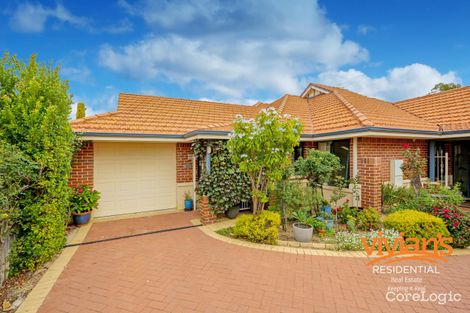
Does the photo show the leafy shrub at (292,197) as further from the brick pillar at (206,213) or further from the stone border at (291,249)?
the brick pillar at (206,213)

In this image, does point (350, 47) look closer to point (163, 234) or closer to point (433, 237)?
point (433, 237)

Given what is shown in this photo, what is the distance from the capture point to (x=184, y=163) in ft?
29.0

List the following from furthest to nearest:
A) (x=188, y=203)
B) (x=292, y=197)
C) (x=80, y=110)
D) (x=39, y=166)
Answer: (x=80, y=110) < (x=188, y=203) < (x=292, y=197) < (x=39, y=166)

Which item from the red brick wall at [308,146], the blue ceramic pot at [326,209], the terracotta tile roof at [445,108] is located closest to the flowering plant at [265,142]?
the blue ceramic pot at [326,209]

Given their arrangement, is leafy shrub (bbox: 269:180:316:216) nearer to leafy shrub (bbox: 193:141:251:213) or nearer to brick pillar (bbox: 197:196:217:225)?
leafy shrub (bbox: 193:141:251:213)

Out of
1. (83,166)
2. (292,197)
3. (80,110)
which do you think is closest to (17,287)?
(83,166)

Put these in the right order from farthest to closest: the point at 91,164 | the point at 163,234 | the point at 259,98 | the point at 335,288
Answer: the point at 259,98 < the point at 91,164 < the point at 163,234 < the point at 335,288

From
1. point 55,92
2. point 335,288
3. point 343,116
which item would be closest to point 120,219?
point 55,92

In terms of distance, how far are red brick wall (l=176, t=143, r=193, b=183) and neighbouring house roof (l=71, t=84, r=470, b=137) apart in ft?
2.57

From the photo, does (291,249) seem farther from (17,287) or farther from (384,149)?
(384,149)

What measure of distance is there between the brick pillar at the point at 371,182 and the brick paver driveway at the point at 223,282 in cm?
236

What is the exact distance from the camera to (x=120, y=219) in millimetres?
7527

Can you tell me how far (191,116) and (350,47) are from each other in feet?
28.3

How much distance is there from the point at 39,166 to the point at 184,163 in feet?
16.3
